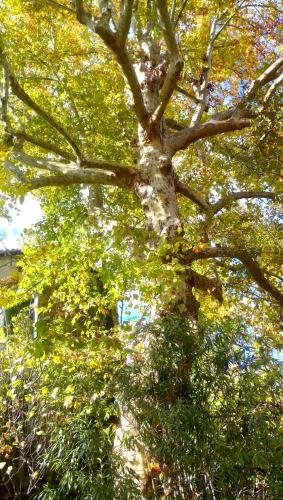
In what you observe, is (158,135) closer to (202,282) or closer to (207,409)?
(202,282)

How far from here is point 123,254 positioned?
16.5 ft

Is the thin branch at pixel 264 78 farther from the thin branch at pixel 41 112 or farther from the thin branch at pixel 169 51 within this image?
the thin branch at pixel 41 112

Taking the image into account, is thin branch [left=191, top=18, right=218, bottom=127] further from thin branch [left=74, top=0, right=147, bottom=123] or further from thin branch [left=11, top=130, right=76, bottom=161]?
thin branch [left=11, top=130, right=76, bottom=161]

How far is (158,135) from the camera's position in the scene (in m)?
7.05

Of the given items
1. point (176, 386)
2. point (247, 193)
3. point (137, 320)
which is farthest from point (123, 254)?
point (247, 193)

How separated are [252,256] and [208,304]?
220 inches

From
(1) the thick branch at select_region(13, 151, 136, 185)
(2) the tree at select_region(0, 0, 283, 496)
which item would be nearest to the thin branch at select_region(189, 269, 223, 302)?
(2) the tree at select_region(0, 0, 283, 496)

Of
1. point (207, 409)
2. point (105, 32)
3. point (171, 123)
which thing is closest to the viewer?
point (207, 409)

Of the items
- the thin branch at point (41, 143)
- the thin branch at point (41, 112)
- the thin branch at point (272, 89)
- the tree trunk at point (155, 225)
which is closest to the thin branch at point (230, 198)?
the tree trunk at point (155, 225)

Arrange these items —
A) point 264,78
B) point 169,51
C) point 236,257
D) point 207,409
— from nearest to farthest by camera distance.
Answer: point 207,409 → point 169,51 → point 236,257 → point 264,78

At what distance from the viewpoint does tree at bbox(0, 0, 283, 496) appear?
18.0 feet

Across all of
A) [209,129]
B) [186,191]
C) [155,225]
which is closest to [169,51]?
[209,129]

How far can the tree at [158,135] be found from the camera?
5492 mm

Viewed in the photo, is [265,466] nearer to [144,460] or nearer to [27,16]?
[144,460]
